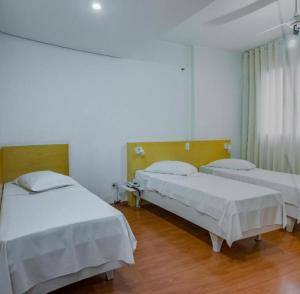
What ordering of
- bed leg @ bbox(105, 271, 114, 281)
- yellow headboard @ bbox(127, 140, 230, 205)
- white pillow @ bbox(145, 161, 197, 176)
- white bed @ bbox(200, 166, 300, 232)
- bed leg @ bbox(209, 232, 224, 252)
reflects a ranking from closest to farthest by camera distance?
bed leg @ bbox(105, 271, 114, 281)
bed leg @ bbox(209, 232, 224, 252)
white bed @ bbox(200, 166, 300, 232)
white pillow @ bbox(145, 161, 197, 176)
yellow headboard @ bbox(127, 140, 230, 205)

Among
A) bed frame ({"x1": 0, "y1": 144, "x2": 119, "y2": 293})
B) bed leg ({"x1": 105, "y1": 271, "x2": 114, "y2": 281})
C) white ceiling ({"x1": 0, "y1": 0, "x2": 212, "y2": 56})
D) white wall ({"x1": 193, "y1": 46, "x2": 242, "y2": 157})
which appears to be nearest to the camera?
bed leg ({"x1": 105, "y1": 271, "x2": 114, "y2": 281})

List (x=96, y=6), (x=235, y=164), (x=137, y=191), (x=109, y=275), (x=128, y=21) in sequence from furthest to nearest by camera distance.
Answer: (x=235, y=164), (x=137, y=191), (x=128, y=21), (x=96, y=6), (x=109, y=275)

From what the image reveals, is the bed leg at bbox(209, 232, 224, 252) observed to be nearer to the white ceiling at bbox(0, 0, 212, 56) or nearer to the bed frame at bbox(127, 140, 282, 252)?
the bed frame at bbox(127, 140, 282, 252)

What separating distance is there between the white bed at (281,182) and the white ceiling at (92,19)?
222 cm

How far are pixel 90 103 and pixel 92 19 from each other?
1329mm

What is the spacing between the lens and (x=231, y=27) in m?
3.67

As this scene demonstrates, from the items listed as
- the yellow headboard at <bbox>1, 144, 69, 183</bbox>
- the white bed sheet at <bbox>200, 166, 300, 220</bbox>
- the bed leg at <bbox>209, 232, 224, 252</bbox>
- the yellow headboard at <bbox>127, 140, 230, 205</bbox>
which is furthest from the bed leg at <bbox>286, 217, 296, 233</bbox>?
the yellow headboard at <bbox>1, 144, 69, 183</bbox>

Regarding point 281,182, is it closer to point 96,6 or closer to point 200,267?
point 200,267

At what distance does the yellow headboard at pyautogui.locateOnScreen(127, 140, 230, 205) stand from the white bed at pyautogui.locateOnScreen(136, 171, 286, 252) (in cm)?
95

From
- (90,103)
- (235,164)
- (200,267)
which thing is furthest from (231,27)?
(200,267)

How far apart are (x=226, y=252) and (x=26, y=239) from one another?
5.93ft

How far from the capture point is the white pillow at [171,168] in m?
3.52

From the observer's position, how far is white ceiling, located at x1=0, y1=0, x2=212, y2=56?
224cm

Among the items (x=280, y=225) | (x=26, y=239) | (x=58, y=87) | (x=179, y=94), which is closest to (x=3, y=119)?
(x=58, y=87)
